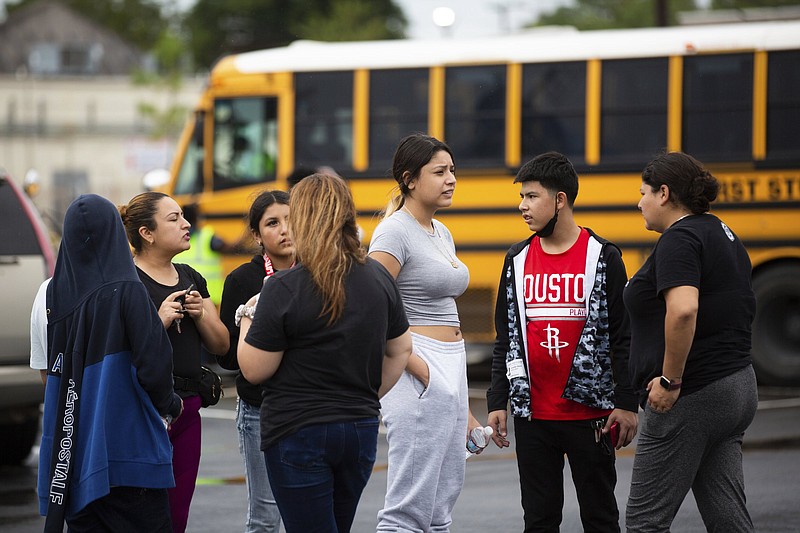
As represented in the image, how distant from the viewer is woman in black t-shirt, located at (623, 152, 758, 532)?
461 cm

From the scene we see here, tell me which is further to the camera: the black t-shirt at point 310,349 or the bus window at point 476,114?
the bus window at point 476,114

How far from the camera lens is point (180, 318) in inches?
194

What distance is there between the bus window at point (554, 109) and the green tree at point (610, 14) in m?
35.6

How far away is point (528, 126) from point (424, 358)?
355 inches

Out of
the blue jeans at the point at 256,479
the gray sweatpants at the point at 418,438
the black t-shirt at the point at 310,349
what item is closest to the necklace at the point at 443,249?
the gray sweatpants at the point at 418,438

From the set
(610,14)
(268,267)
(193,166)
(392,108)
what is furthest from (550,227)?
(610,14)

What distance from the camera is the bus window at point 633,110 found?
523 inches

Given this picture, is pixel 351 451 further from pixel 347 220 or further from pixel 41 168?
pixel 41 168

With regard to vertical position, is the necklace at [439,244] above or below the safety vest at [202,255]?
above

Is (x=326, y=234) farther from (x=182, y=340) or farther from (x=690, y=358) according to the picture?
(x=690, y=358)

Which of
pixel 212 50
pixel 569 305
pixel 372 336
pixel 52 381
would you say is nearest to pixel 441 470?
pixel 569 305

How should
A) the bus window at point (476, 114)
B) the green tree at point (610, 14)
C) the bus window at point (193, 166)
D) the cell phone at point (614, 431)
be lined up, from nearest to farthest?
the cell phone at point (614, 431) → the bus window at point (476, 114) → the bus window at point (193, 166) → the green tree at point (610, 14)

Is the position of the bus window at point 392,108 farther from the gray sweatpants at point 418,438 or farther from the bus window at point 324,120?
the gray sweatpants at point 418,438

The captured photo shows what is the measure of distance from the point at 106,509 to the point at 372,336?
111 cm
